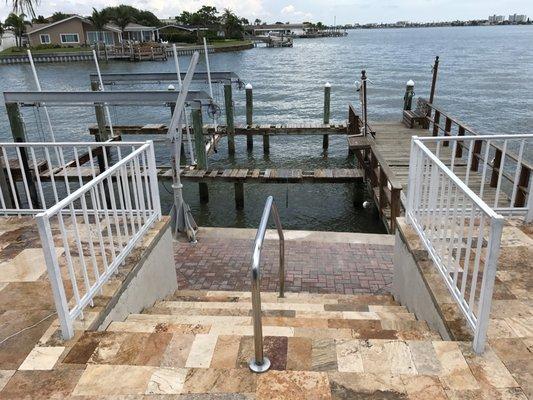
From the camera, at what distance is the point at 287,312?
355 cm

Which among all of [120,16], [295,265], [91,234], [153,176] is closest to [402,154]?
[295,265]

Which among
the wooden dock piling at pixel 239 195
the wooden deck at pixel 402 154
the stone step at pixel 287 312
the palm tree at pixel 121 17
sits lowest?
the wooden dock piling at pixel 239 195

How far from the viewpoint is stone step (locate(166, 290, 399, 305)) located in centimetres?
421

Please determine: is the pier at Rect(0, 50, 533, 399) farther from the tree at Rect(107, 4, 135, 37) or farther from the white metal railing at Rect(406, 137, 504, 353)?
the tree at Rect(107, 4, 135, 37)

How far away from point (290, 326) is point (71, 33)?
66409 millimetres

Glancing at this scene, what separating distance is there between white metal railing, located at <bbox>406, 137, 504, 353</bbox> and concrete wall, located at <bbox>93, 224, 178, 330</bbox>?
2.29 meters

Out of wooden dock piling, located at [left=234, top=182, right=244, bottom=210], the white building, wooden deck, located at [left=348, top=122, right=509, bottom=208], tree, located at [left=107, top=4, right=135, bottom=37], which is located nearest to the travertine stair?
wooden deck, located at [left=348, top=122, right=509, bottom=208]

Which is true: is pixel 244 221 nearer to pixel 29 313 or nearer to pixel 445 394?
pixel 29 313

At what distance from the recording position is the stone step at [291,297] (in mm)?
4207

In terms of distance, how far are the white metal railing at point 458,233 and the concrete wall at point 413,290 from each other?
19 cm

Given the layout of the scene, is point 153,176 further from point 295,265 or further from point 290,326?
point 295,265

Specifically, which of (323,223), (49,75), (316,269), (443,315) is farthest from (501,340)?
(49,75)

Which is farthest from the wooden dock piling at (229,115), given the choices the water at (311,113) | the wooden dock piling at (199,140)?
the wooden dock piling at (199,140)

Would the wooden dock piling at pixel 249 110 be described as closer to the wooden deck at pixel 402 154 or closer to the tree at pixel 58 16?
the wooden deck at pixel 402 154
